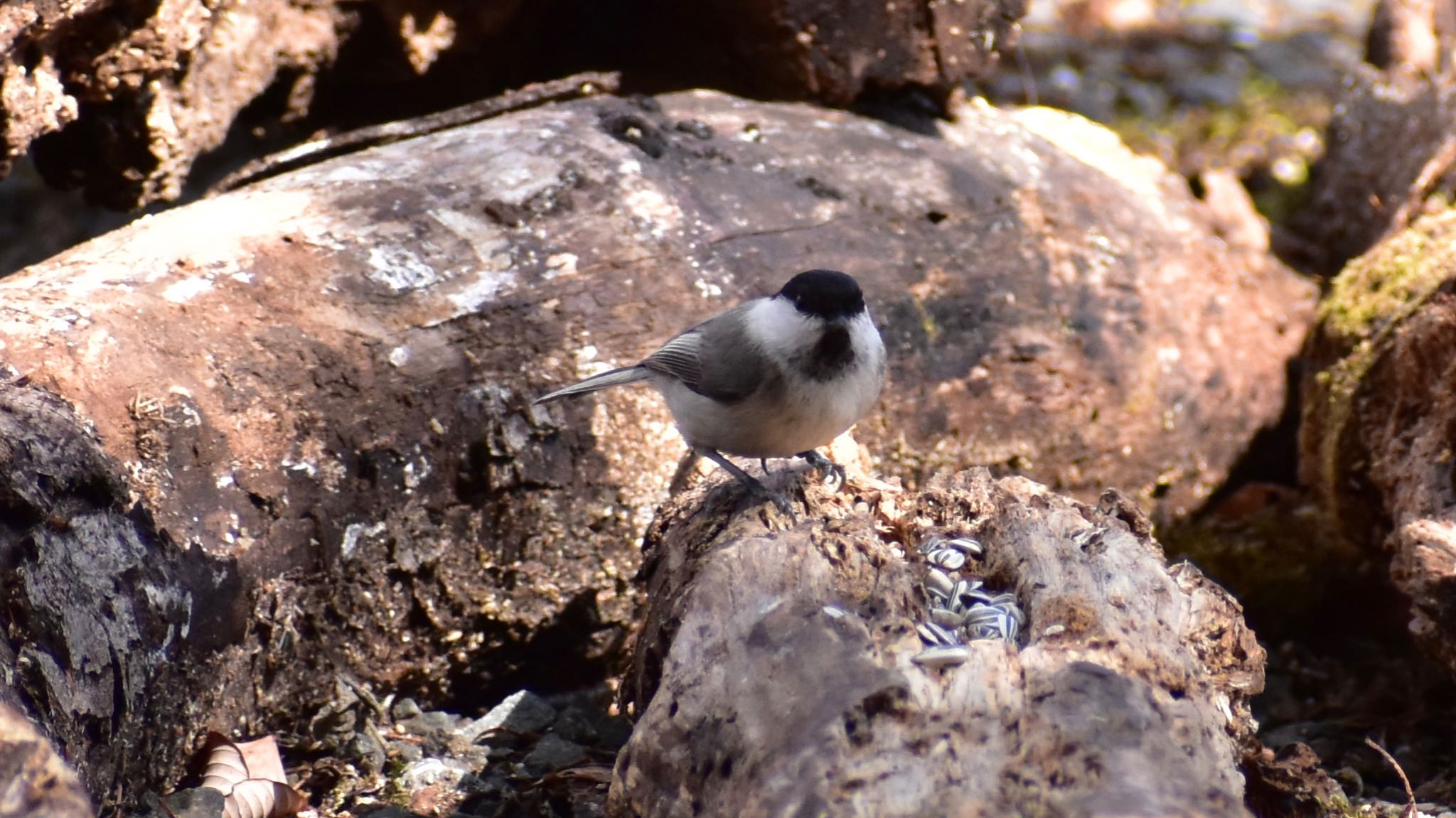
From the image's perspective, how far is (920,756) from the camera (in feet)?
6.99

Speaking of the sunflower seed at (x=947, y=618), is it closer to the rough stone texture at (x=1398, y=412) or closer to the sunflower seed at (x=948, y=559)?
the sunflower seed at (x=948, y=559)

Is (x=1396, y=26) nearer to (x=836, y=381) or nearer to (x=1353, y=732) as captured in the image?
(x=1353, y=732)

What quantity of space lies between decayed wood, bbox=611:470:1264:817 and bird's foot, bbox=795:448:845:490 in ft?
1.51

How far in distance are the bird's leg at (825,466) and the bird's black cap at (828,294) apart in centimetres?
44

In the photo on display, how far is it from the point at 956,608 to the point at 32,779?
182 cm

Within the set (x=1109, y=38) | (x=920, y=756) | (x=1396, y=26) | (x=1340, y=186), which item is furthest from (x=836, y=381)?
(x=1109, y=38)

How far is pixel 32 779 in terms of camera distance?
197 cm

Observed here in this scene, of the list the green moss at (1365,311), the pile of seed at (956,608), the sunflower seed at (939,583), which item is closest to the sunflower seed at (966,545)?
the pile of seed at (956,608)

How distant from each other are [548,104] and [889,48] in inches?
57.2

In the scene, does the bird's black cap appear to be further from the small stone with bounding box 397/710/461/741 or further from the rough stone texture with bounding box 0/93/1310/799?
the small stone with bounding box 397/710/461/741

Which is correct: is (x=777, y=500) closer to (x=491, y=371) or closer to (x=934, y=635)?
(x=934, y=635)

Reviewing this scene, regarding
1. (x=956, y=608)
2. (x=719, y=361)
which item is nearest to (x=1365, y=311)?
(x=719, y=361)

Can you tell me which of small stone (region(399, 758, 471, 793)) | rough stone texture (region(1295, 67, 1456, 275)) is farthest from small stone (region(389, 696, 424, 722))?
rough stone texture (region(1295, 67, 1456, 275))

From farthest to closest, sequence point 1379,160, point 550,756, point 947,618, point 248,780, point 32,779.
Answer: point 1379,160
point 550,756
point 248,780
point 947,618
point 32,779
